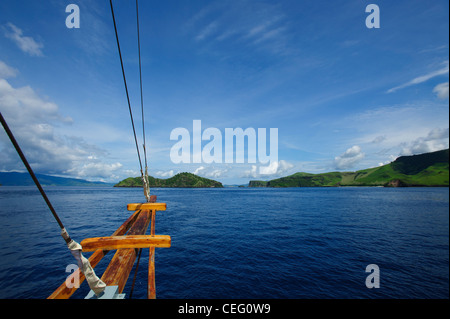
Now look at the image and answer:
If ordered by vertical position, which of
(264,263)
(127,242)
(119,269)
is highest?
Result: (127,242)

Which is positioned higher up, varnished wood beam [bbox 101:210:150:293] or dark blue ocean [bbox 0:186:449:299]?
varnished wood beam [bbox 101:210:150:293]

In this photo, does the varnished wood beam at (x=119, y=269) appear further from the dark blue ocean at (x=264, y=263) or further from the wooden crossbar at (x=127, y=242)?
the dark blue ocean at (x=264, y=263)

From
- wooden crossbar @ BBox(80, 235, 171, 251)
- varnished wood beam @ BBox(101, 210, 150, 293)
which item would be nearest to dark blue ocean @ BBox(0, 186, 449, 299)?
wooden crossbar @ BBox(80, 235, 171, 251)

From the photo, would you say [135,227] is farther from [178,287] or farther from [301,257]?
[301,257]

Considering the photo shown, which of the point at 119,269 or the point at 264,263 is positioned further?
the point at 264,263

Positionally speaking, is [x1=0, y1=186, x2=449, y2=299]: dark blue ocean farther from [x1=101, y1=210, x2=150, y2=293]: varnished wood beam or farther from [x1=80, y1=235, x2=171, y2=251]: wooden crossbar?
[x1=101, y1=210, x2=150, y2=293]: varnished wood beam

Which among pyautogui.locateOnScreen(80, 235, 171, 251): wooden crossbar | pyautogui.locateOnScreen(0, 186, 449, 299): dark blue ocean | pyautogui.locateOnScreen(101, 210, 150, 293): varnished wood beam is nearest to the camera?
pyautogui.locateOnScreen(101, 210, 150, 293): varnished wood beam

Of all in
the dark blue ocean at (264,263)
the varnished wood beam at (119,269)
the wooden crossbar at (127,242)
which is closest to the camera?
the varnished wood beam at (119,269)

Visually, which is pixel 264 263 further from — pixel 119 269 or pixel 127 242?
pixel 127 242

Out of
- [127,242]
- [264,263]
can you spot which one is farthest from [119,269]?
[264,263]

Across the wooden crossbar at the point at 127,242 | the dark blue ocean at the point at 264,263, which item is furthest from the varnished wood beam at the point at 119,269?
the dark blue ocean at the point at 264,263

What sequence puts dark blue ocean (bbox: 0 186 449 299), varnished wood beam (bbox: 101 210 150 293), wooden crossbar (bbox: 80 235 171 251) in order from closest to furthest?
1. varnished wood beam (bbox: 101 210 150 293)
2. wooden crossbar (bbox: 80 235 171 251)
3. dark blue ocean (bbox: 0 186 449 299)

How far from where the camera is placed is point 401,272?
1495 centimetres
